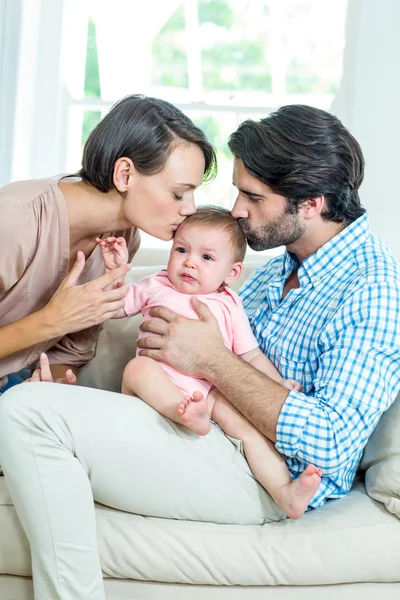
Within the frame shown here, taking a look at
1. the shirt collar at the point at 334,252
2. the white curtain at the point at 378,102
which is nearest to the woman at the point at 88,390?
the shirt collar at the point at 334,252

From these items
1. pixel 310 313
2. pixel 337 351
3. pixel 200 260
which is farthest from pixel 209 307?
pixel 337 351

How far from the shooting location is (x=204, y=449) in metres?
1.67

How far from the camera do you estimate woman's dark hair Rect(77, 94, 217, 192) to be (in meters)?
1.92

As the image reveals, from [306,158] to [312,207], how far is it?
0.13 meters

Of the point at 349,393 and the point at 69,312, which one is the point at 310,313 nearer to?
the point at 349,393

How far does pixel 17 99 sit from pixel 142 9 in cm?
83

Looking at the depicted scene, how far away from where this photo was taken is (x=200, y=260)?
6.15 ft

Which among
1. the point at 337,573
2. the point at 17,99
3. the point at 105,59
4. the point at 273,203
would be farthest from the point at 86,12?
the point at 337,573

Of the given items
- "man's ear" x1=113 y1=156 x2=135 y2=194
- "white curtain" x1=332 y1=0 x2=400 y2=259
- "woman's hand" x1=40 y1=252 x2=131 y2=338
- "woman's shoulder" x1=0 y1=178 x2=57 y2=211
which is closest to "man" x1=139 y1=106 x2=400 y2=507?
"woman's hand" x1=40 y1=252 x2=131 y2=338

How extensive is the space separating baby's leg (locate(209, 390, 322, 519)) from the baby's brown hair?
381 millimetres

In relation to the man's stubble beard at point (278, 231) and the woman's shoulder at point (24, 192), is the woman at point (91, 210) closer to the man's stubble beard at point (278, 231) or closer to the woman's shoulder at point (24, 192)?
the woman's shoulder at point (24, 192)

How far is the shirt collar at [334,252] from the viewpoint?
1907mm

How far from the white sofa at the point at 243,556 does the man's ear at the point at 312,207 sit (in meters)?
0.66

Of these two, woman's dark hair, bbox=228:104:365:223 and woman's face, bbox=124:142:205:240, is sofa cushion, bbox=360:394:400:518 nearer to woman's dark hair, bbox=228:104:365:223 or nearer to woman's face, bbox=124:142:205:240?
woman's dark hair, bbox=228:104:365:223
